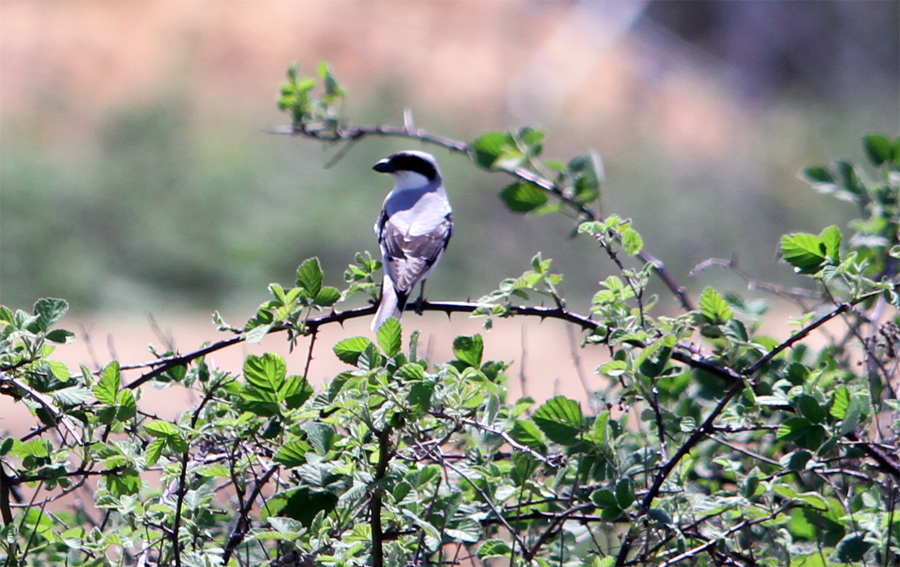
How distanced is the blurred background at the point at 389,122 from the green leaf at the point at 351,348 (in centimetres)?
1183

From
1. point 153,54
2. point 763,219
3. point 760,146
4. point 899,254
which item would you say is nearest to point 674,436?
point 899,254

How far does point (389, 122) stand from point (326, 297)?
1653cm

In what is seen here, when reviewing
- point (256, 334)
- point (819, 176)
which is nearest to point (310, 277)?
point (256, 334)

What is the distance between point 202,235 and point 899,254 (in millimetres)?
14807

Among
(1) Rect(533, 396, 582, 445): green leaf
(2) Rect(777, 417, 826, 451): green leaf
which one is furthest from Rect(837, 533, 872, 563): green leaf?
(1) Rect(533, 396, 582, 445): green leaf

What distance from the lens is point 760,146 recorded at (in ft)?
67.7

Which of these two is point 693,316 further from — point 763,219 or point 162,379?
point 763,219

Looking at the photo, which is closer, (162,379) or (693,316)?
(693,316)

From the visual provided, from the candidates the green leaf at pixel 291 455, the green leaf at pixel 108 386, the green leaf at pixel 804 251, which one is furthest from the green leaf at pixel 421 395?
the green leaf at pixel 804 251

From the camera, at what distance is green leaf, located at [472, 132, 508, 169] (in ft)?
10.5

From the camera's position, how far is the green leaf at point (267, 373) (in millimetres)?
2121

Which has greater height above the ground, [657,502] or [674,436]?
[674,436]

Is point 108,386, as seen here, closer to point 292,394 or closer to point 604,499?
point 292,394

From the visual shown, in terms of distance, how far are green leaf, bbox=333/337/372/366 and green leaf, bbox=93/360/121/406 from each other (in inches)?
18.1
